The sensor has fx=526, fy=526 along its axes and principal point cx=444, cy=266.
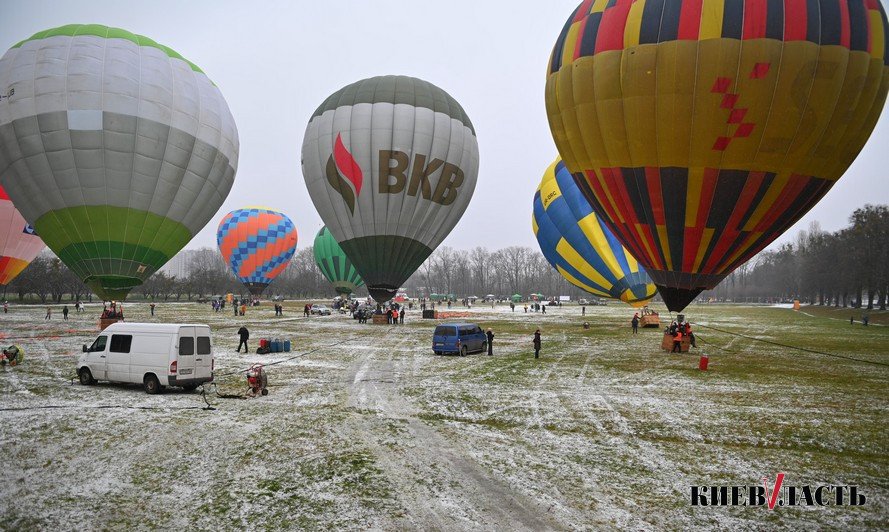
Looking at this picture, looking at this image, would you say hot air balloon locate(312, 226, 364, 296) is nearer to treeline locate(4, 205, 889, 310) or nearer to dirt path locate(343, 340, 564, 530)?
treeline locate(4, 205, 889, 310)

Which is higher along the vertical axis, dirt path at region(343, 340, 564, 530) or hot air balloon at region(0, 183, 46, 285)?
hot air balloon at region(0, 183, 46, 285)

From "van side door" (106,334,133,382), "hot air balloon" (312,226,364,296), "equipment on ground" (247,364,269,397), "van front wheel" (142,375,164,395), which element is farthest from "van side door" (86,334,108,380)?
"hot air balloon" (312,226,364,296)

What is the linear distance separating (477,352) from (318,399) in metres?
10.6

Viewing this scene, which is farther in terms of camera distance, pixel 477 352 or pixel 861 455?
pixel 477 352

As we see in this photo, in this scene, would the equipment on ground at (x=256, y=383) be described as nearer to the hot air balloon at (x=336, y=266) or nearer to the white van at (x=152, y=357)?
the white van at (x=152, y=357)

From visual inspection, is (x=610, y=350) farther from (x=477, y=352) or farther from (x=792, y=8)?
(x=792, y=8)

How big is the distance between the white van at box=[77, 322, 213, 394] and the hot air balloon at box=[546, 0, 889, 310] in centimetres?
1350

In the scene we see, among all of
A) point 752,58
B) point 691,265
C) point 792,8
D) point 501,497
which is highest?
point 792,8

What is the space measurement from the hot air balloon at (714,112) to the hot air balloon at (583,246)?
1210 centimetres

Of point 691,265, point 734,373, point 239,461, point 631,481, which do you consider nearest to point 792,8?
point 691,265

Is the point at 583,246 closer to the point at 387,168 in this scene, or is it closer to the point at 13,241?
the point at 387,168

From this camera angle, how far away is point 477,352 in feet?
72.9

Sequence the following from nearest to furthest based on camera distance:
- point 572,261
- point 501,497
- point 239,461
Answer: point 501,497 < point 239,461 < point 572,261

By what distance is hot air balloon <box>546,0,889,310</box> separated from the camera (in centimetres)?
1448
